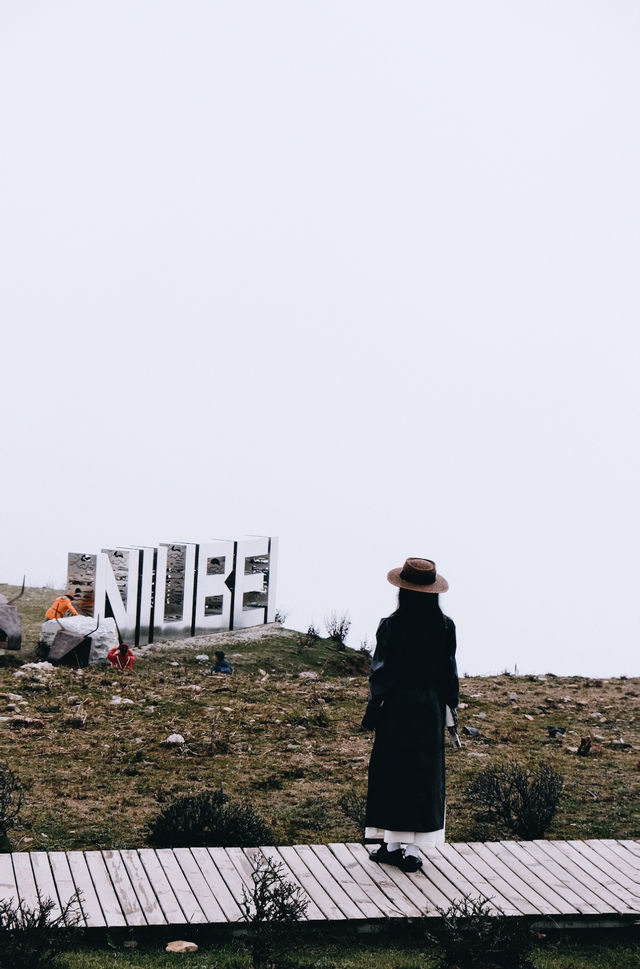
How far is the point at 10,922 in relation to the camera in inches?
229

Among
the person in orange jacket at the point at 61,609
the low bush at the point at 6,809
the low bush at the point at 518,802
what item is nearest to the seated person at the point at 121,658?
the person in orange jacket at the point at 61,609

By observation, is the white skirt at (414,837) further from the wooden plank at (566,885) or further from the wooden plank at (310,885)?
the wooden plank at (566,885)

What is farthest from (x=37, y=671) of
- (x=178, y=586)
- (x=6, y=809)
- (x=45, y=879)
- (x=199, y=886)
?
(x=199, y=886)

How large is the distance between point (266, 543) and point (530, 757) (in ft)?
53.7

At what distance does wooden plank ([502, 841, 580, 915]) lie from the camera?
705 cm

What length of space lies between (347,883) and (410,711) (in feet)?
4.06

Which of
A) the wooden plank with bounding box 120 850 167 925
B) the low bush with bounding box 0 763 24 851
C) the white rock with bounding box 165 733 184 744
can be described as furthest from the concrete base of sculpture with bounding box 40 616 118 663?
the wooden plank with bounding box 120 850 167 925

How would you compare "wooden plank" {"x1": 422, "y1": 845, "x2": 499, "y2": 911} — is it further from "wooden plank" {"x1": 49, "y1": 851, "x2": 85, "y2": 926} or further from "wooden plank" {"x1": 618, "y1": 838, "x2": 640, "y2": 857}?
"wooden plank" {"x1": 49, "y1": 851, "x2": 85, "y2": 926}

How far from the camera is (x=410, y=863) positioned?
7.54 metres

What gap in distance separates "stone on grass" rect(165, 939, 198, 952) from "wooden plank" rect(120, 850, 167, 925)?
137 millimetres

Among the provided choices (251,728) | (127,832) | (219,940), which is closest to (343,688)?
(251,728)

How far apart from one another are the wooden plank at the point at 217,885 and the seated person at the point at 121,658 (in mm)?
12960

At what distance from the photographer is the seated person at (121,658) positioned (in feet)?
66.7

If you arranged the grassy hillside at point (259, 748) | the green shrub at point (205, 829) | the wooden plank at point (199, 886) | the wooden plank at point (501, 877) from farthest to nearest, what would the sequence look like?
the grassy hillside at point (259, 748) < the green shrub at point (205, 829) < the wooden plank at point (501, 877) < the wooden plank at point (199, 886)
